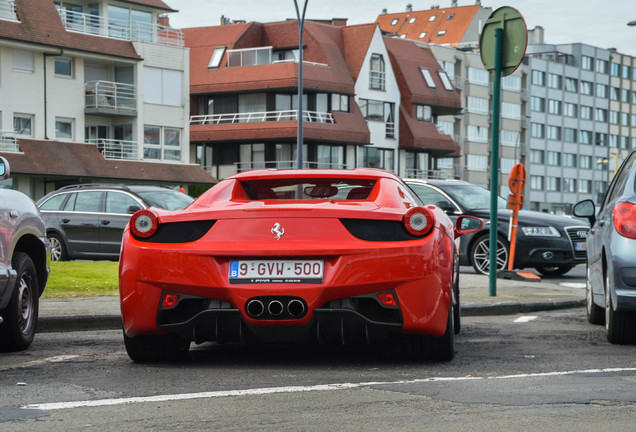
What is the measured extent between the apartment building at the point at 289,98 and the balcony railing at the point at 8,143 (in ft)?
70.6

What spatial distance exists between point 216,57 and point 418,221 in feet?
217

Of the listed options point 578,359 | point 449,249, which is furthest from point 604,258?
point 449,249

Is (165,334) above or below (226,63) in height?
below

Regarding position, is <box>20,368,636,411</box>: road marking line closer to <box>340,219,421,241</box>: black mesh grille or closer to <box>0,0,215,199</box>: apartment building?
<box>340,219,421,241</box>: black mesh grille

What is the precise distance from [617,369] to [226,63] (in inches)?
2580

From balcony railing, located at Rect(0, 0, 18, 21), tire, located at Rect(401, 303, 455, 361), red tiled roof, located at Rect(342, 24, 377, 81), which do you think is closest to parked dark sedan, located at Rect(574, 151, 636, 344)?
tire, located at Rect(401, 303, 455, 361)

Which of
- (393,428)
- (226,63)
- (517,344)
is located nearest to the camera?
(393,428)

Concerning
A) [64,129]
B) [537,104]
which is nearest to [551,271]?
[64,129]

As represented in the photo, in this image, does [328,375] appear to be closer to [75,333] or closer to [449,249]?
[449,249]

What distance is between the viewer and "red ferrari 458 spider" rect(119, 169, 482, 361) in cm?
674

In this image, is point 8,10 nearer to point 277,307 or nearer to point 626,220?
point 626,220

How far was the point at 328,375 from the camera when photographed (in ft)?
21.9

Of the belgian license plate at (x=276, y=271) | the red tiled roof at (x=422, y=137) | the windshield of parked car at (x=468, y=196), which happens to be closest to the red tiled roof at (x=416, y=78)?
the red tiled roof at (x=422, y=137)

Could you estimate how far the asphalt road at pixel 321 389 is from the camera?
5.15 metres
